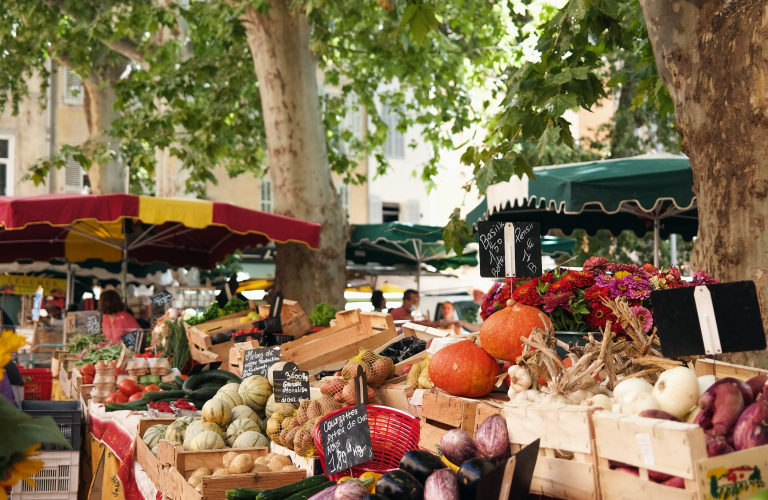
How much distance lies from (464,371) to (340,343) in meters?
2.45

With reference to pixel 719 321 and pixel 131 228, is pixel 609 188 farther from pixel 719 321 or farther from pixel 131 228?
pixel 131 228

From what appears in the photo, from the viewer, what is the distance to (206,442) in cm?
342

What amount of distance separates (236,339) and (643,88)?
3.64m

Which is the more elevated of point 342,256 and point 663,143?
point 663,143

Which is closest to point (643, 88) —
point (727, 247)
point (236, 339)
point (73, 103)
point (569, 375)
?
point (727, 247)

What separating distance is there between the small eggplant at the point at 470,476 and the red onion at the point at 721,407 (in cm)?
56

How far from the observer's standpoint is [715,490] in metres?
1.63

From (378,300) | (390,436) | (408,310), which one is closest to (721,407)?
(390,436)

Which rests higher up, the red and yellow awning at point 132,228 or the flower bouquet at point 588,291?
the red and yellow awning at point 132,228

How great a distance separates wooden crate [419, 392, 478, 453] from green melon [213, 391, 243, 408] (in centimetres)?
148

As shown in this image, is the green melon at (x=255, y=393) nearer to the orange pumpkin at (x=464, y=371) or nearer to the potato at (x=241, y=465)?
the potato at (x=241, y=465)

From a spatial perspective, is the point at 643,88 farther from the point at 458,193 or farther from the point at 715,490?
the point at 458,193

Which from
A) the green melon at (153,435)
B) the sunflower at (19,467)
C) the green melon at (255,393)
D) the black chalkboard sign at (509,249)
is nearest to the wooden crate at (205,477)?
the green melon at (153,435)

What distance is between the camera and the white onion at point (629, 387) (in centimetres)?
205
